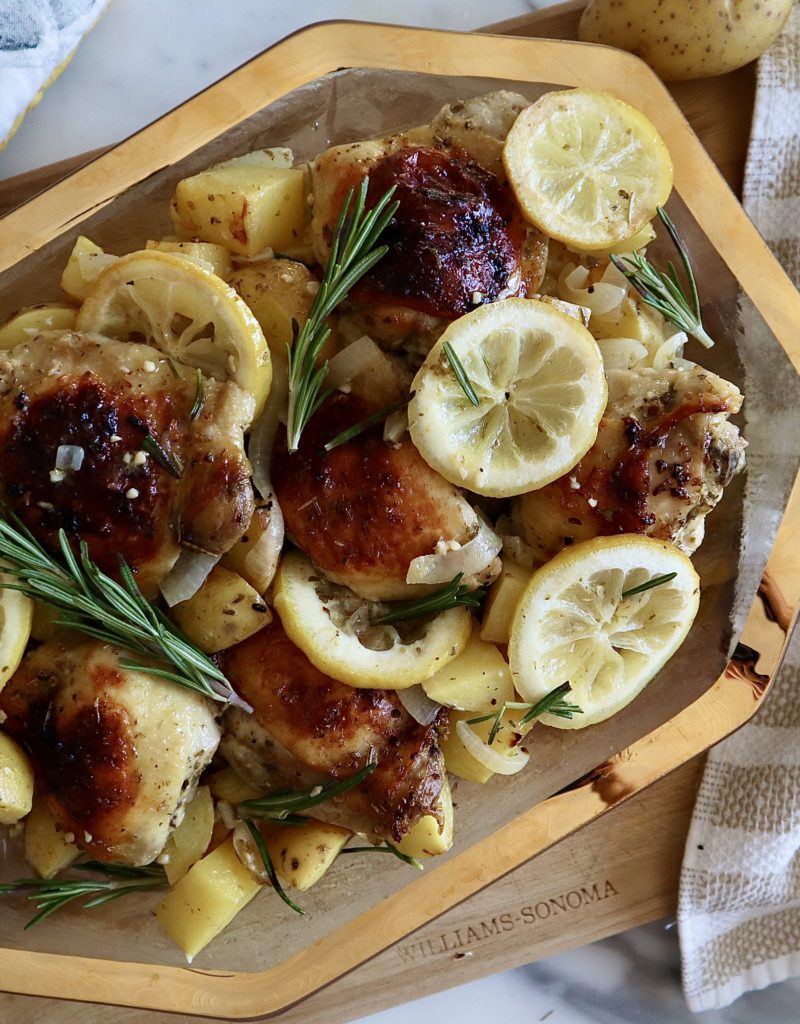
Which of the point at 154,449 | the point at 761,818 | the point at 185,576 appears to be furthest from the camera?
the point at 761,818

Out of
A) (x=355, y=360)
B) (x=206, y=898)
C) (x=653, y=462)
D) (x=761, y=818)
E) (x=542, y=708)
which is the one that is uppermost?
(x=355, y=360)

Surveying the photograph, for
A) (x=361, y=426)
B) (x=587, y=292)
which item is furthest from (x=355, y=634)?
(x=587, y=292)

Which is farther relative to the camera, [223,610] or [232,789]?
[232,789]

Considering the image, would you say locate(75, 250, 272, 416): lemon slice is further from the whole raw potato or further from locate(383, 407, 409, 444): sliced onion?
the whole raw potato

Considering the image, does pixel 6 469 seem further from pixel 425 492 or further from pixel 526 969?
pixel 526 969

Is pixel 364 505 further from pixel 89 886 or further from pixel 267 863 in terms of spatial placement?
pixel 89 886

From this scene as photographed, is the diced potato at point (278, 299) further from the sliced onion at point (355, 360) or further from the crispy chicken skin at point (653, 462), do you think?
the crispy chicken skin at point (653, 462)
